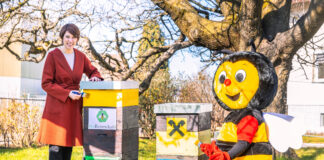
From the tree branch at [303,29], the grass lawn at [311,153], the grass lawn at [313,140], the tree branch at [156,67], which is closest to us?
the tree branch at [303,29]

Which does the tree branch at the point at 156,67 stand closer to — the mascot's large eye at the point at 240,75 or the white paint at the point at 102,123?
the white paint at the point at 102,123

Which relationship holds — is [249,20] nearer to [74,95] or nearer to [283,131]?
[283,131]

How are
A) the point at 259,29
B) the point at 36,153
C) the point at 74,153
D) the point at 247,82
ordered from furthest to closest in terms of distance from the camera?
1. the point at 74,153
2. the point at 36,153
3. the point at 259,29
4. the point at 247,82

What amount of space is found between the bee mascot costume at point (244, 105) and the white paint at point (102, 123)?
99 cm

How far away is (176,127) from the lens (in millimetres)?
3506

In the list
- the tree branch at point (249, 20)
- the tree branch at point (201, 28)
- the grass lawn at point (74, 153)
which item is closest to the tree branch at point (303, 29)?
the tree branch at point (249, 20)

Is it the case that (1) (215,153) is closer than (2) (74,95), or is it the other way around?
(1) (215,153)

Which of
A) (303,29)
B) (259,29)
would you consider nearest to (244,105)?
(303,29)

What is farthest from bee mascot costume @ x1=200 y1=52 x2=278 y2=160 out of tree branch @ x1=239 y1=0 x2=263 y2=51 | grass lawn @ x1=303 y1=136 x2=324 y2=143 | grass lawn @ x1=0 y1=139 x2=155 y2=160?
grass lawn @ x1=303 y1=136 x2=324 y2=143

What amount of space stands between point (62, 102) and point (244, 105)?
1.74 meters

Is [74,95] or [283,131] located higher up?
[74,95]

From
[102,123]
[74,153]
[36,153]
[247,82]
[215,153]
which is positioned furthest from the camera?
[74,153]

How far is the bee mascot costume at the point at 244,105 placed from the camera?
8.96 feet

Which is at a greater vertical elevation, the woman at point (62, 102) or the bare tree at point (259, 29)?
the bare tree at point (259, 29)
